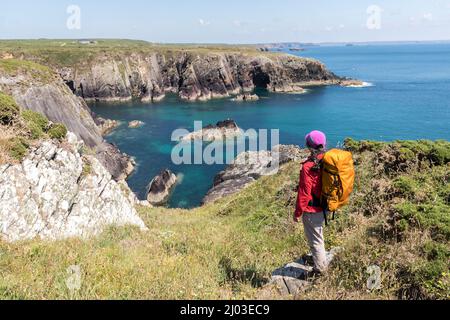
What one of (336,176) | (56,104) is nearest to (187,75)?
(56,104)

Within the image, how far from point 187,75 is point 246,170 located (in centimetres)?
8038

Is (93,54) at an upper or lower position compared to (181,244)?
upper

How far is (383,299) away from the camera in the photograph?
5.41m

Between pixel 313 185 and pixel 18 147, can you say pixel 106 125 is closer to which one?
pixel 18 147

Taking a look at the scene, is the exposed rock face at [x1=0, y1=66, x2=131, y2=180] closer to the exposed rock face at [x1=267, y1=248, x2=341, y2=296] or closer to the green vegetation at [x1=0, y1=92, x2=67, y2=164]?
the green vegetation at [x1=0, y1=92, x2=67, y2=164]

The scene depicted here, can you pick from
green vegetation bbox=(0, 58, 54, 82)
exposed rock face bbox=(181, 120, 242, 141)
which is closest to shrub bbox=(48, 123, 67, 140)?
green vegetation bbox=(0, 58, 54, 82)

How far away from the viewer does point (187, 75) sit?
114m

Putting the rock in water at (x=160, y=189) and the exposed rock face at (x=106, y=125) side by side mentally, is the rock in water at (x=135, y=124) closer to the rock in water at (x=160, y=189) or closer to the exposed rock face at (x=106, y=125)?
the exposed rock face at (x=106, y=125)

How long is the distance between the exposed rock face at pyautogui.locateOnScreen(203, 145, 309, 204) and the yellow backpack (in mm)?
28562

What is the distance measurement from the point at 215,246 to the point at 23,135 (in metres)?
8.38

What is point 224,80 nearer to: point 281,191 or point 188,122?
point 188,122

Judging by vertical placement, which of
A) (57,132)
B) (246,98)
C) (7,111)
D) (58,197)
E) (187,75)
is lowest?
(58,197)
